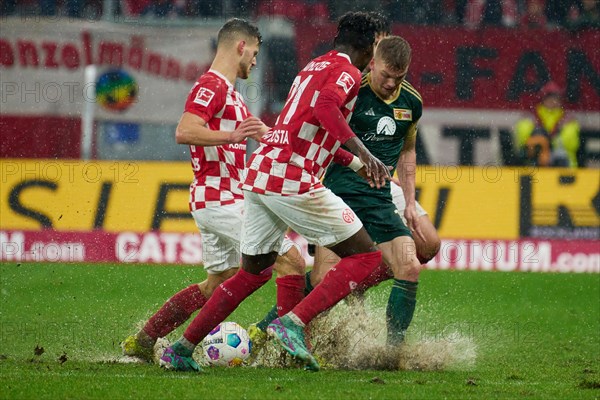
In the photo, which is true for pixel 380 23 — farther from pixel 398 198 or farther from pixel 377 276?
pixel 377 276

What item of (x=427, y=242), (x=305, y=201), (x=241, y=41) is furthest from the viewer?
(x=427, y=242)

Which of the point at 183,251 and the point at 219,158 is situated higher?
the point at 219,158

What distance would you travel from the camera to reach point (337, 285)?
6055 millimetres

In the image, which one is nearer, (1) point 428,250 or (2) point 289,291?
(2) point 289,291

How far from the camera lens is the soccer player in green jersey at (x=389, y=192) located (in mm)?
6906

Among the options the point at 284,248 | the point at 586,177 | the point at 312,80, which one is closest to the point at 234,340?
the point at 284,248

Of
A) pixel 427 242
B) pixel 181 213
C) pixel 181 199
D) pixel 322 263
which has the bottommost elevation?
pixel 181 213

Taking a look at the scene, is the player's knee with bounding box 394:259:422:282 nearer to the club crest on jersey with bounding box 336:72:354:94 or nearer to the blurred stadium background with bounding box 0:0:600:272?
the club crest on jersey with bounding box 336:72:354:94

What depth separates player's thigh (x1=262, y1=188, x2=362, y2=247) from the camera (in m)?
6.00

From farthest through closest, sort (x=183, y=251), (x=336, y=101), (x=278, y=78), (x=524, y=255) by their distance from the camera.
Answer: (x=278, y=78)
(x=524, y=255)
(x=183, y=251)
(x=336, y=101)

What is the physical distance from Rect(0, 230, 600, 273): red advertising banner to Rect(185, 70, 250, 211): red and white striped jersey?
6253 mm

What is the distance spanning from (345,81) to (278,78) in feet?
34.7

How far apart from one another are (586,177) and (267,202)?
9.09m

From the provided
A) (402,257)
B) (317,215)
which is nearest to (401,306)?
(402,257)
